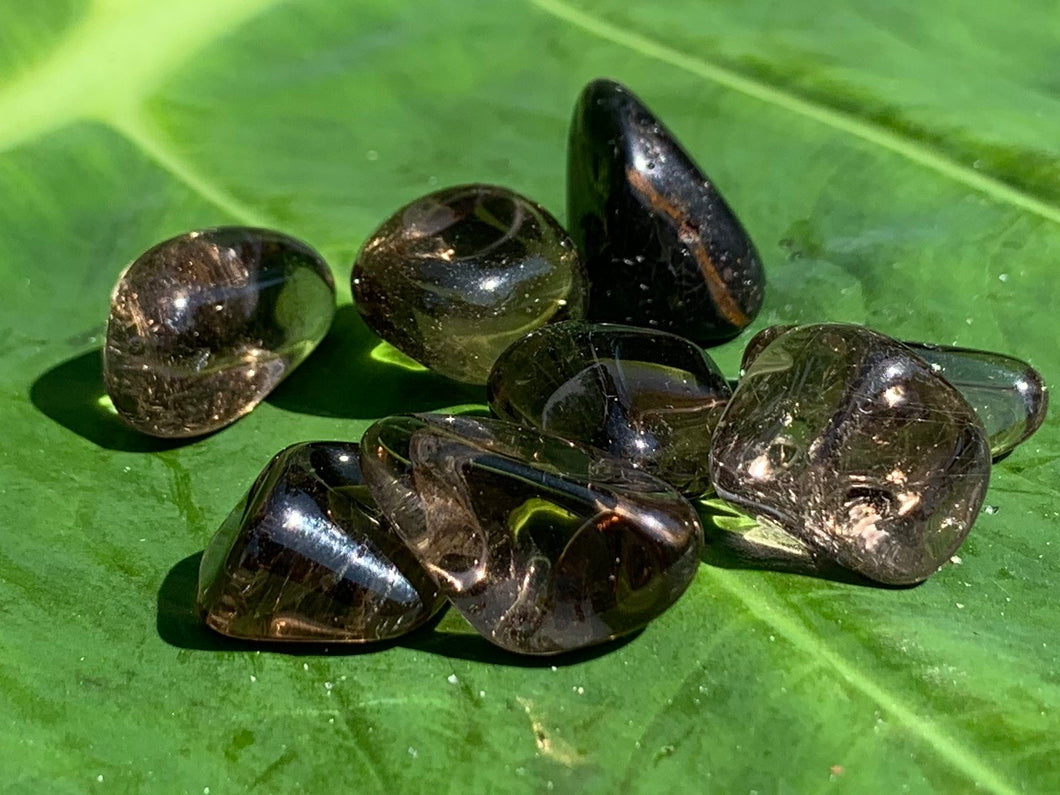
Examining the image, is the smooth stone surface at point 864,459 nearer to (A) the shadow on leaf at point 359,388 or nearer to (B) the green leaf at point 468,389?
(B) the green leaf at point 468,389

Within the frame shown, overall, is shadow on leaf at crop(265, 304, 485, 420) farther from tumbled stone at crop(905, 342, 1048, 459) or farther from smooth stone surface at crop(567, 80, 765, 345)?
tumbled stone at crop(905, 342, 1048, 459)

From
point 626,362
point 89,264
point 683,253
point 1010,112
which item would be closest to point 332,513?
point 626,362

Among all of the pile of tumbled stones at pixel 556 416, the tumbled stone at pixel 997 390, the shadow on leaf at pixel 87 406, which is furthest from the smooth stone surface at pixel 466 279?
the tumbled stone at pixel 997 390

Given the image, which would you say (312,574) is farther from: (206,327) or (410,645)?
(206,327)

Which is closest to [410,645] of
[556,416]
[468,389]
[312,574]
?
[312,574]

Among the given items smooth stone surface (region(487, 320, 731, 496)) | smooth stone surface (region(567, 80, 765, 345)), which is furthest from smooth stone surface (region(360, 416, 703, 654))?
smooth stone surface (region(567, 80, 765, 345))

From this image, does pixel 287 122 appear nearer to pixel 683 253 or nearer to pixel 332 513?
pixel 683 253
